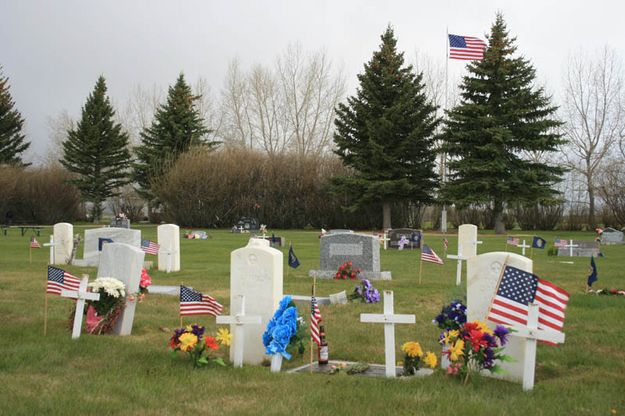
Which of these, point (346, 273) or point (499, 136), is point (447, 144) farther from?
point (346, 273)

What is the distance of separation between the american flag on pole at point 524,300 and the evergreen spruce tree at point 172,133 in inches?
1825

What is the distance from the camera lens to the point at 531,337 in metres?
5.85

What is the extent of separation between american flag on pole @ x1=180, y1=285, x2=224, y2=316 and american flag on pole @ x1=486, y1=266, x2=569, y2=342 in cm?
308

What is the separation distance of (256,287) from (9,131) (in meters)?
57.2

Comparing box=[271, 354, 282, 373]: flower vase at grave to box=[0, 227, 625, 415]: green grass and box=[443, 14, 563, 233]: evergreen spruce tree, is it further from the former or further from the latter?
box=[443, 14, 563, 233]: evergreen spruce tree

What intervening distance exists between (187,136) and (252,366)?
46.6m

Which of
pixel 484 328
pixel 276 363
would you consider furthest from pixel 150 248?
pixel 484 328

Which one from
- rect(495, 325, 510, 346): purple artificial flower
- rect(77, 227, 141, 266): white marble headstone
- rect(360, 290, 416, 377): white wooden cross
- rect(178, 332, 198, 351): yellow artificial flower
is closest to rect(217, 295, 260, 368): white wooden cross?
rect(178, 332, 198, 351): yellow artificial flower

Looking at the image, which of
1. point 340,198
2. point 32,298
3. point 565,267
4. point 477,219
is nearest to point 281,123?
point 340,198

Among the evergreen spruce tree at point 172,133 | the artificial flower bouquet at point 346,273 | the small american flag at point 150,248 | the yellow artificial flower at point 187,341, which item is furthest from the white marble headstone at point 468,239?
the evergreen spruce tree at point 172,133

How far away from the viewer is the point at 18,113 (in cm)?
5778

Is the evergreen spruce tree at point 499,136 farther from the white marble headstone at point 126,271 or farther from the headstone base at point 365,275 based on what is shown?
the white marble headstone at point 126,271

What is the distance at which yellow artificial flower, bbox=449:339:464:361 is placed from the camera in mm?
5918

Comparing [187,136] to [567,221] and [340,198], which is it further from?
[567,221]
